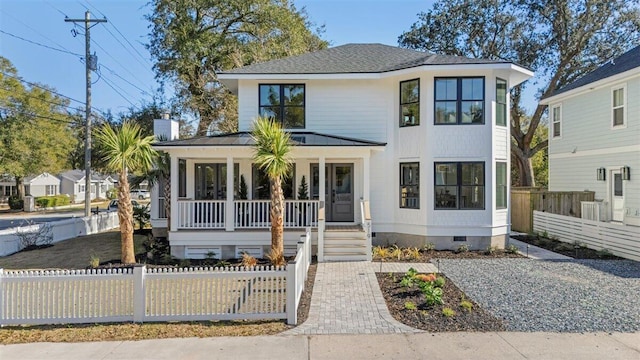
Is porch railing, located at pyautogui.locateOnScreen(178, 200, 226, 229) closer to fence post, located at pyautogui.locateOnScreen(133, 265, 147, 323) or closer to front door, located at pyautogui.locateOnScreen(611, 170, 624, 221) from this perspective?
fence post, located at pyautogui.locateOnScreen(133, 265, 147, 323)

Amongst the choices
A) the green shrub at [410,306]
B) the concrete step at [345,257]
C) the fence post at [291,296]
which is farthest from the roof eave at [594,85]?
the fence post at [291,296]

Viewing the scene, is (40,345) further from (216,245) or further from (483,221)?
(483,221)

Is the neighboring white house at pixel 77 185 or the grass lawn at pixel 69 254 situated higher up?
the neighboring white house at pixel 77 185

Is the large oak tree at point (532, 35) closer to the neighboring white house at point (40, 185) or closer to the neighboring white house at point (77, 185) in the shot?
the neighboring white house at point (40, 185)

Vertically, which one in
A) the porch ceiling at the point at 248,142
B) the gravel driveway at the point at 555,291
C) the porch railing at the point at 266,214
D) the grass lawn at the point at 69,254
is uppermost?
the porch ceiling at the point at 248,142

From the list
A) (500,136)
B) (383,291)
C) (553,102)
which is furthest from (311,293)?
(553,102)

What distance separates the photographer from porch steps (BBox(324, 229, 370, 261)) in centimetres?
1184

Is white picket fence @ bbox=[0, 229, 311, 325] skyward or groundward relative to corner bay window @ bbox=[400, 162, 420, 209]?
groundward

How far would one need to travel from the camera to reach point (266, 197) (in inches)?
583

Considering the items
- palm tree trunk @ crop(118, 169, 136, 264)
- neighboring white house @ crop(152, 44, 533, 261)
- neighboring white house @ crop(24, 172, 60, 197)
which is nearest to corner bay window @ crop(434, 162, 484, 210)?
neighboring white house @ crop(152, 44, 533, 261)

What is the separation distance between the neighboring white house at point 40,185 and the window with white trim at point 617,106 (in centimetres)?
5792

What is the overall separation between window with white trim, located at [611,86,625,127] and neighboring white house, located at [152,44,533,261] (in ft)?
14.2

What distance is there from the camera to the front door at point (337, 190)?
14547 mm

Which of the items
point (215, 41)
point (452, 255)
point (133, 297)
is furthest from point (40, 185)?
point (452, 255)
